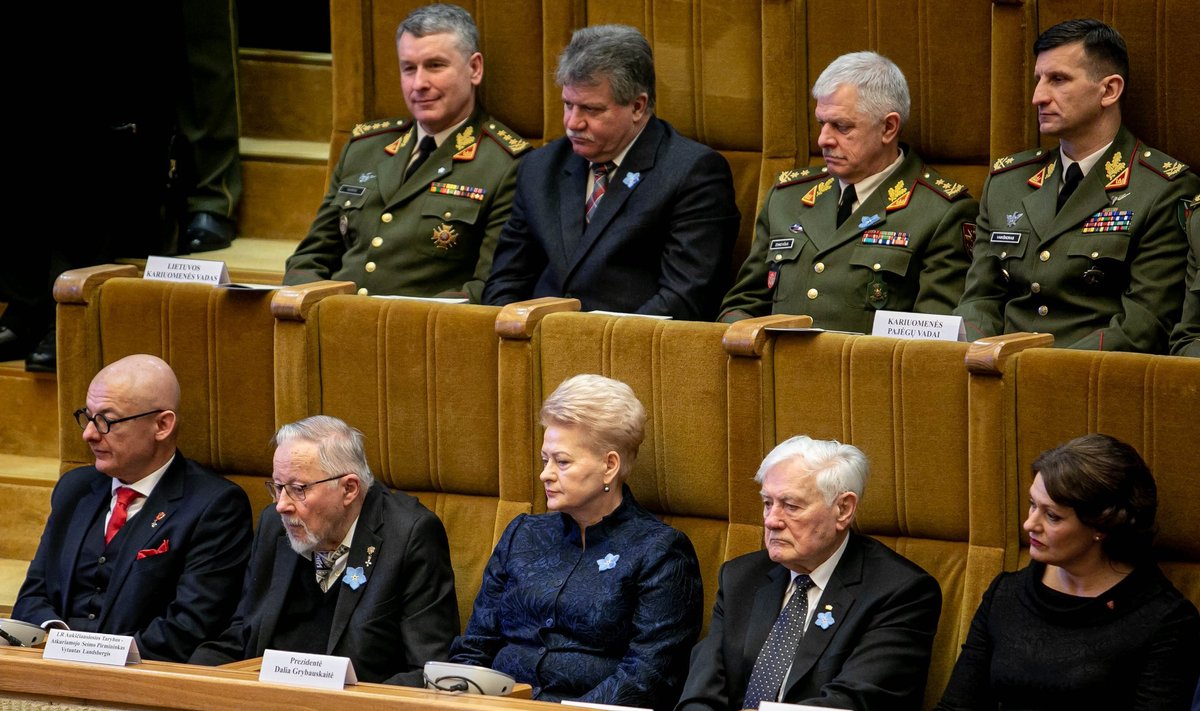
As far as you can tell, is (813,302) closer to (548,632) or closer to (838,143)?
(838,143)

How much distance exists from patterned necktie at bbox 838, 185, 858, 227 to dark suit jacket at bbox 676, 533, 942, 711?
0.96 metres

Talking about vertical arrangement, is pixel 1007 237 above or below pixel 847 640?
above

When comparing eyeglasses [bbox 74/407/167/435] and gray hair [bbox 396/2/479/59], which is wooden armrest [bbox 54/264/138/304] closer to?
eyeglasses [bbox 74/407/167/435]

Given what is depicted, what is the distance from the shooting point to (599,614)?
299 centimetres

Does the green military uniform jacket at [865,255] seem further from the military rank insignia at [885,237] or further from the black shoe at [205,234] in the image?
the black shoe at [205,234]

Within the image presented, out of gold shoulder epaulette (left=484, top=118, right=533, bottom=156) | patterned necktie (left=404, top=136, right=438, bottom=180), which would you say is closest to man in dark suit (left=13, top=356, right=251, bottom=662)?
patterned necktie (left=404, top=136, right=438, bottom=180)

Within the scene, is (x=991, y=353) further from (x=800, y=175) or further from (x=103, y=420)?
(x=103, y=420)

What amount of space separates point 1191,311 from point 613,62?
1.33 meters

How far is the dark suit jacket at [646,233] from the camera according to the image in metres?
3.70

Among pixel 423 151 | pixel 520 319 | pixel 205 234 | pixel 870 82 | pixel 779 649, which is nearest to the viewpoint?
pixel 779 649

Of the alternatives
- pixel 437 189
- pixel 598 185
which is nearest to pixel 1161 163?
pixel 598 185

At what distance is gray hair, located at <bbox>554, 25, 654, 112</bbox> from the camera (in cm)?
371

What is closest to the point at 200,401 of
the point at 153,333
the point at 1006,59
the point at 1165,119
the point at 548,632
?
the point at 153,333

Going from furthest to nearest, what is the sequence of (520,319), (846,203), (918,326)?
(846,203), (520,319), (918,326)
